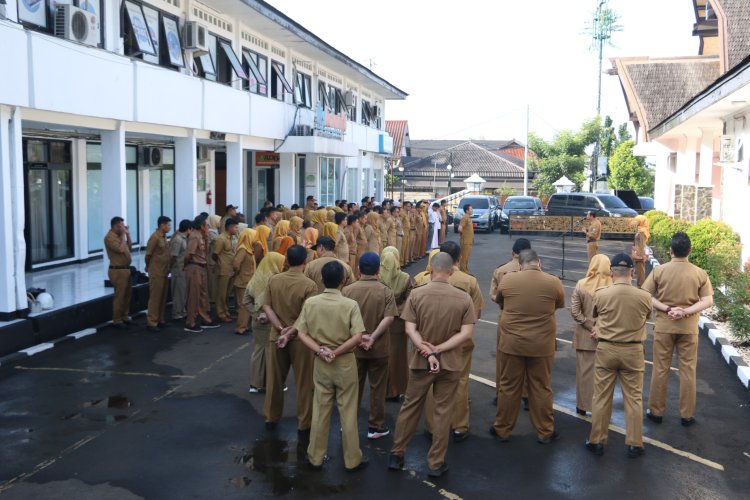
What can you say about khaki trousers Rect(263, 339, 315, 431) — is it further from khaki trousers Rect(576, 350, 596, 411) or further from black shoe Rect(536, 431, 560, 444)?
khaki trousers Rect(576, 350, 596, 411)

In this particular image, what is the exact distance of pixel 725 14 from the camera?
19766 millimetres

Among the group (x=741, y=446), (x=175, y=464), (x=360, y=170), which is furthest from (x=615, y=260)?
(x=360, y=170)

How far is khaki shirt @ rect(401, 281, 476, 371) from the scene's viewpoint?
652cm

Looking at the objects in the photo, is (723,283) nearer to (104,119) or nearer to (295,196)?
(104,119)

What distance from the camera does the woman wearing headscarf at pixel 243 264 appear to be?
475 inches

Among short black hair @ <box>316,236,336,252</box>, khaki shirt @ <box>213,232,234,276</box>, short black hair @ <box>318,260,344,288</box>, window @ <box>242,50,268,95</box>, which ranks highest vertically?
window @ <box>242,50,268,95</box>

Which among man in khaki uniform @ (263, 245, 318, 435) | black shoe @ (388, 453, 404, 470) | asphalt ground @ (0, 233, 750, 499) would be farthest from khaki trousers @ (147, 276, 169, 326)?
black shoe @ (388, 453, 404, 470)

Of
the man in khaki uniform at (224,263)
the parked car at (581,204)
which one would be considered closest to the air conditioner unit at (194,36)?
the man in khaki uniform at (224,263)

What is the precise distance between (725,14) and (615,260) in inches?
611

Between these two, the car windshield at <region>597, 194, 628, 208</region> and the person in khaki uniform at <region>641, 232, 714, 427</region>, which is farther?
the car windshield at <region>597, 194, 628, 208</region>

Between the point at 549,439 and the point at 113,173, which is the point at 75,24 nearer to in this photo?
the point at 113,173

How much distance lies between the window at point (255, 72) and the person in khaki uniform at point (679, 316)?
46.8ft

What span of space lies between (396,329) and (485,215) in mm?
24726

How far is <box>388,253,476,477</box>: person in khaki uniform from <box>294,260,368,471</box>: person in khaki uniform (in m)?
0.45
